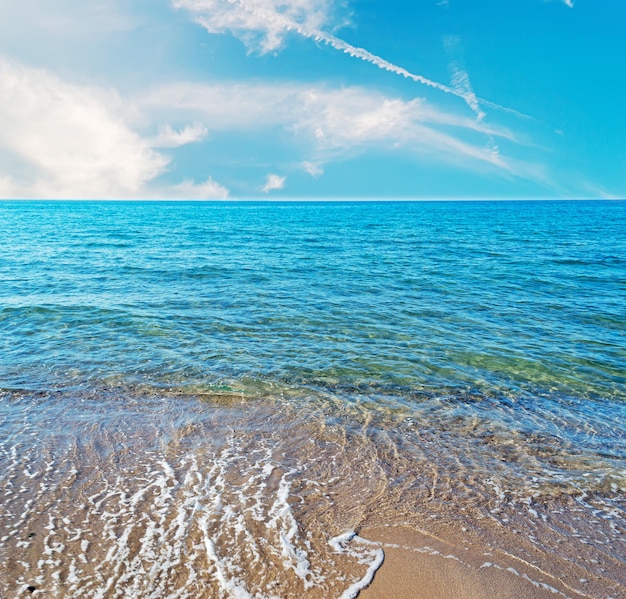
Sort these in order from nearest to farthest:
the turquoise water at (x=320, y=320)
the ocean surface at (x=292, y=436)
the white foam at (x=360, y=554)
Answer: the white foam at (x=360, y=554) < the ocean surface at (x=292, y=436) < the turquoise water at (x=320, y=320)

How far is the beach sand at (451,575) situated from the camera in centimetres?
→ 450

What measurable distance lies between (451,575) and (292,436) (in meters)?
3.79

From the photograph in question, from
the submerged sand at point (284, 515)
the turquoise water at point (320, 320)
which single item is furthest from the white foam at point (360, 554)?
the turquoise water at point (320, 320)

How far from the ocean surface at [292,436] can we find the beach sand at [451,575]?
0.67 ft

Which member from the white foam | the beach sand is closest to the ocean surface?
the white foam

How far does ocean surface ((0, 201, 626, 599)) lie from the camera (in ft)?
16.3

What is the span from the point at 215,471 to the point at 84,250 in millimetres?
32547

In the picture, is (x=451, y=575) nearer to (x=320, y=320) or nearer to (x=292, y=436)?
(x=292, y=436)

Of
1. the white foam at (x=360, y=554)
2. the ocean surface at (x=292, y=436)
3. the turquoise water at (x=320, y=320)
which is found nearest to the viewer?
the white foam at (x=360, y=554)

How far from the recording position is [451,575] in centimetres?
475

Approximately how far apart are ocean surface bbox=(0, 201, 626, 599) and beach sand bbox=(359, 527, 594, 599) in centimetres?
20

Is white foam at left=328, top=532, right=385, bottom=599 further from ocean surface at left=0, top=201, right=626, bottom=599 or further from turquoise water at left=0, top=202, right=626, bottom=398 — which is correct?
turquoise water at left=0, top=202, right=626, bottom=398

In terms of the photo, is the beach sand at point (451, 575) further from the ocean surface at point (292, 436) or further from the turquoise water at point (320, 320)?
the turquoise water at point (320, 320)

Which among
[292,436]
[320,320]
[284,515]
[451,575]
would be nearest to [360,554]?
[451,575]
